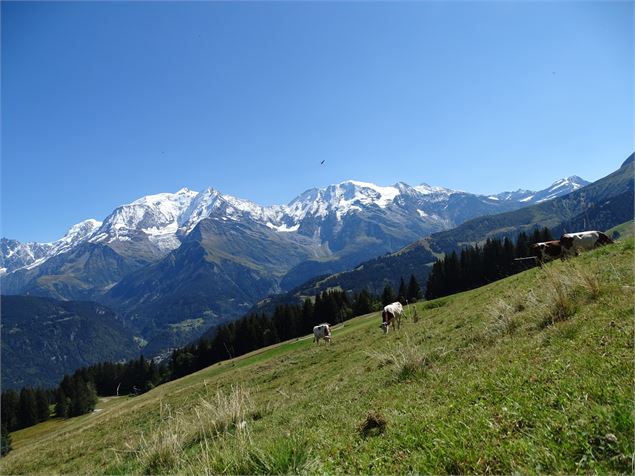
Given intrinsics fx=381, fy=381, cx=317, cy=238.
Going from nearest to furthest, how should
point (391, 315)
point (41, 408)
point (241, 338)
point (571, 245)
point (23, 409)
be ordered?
point (571, 245) < point (391, 315) < point (241, 338) < point (23, 409) < point (41, 408)

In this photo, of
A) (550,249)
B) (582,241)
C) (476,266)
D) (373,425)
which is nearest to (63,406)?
(476,266)

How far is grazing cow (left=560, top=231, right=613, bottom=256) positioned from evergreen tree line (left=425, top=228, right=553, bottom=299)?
7900 centimetres

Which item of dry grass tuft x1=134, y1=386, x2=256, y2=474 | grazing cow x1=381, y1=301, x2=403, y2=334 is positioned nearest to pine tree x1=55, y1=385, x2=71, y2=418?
grazing cow x1=381, y1=301, x2=403, y2=334

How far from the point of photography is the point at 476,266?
378 feet

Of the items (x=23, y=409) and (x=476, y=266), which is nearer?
(x=476, y=266)

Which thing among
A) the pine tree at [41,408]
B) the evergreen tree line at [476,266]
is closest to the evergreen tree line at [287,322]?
the evergreen tree line at [476,266]

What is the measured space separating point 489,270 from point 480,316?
100 meters

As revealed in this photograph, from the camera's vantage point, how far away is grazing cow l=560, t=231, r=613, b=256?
2523 centimetres

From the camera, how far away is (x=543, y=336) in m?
9.27

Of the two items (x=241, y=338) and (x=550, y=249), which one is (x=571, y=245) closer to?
(x=550, y=249)

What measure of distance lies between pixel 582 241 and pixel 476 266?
311ft

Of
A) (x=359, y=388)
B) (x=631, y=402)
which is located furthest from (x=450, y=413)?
(x=359, y=388)

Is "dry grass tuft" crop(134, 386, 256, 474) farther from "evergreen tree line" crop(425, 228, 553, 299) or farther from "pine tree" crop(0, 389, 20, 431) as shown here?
"pine tree" crop(0, 389, 20, 431)

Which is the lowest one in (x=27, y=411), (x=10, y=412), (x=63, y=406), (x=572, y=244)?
(x=63, y=406)
